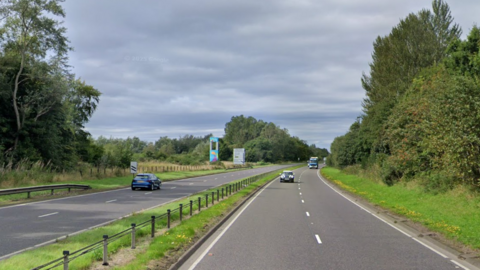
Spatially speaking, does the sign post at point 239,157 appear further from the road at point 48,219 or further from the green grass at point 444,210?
the road at point 48,219

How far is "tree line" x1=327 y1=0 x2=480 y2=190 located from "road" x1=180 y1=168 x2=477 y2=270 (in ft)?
21.0

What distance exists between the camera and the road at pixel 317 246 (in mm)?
9227

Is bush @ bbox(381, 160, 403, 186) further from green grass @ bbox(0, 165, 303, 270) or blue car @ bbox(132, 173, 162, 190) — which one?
green grass @ bbox(0, 165, 303, 270)

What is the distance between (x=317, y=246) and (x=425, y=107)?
→ 21013 millimetres

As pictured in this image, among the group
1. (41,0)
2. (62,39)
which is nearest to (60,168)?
(62,39)

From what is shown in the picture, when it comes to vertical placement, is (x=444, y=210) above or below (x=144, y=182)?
below

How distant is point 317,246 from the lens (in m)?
11.3

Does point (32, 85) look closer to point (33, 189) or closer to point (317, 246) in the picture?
point (33, 189)

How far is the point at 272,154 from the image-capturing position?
7210 inches

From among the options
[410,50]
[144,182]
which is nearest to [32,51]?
[144,182]

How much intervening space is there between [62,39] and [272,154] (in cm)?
14861

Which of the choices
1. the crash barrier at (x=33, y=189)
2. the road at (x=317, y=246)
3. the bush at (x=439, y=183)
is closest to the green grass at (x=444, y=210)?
the bush at (x=439, y=183)

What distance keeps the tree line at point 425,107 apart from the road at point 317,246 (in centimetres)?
639

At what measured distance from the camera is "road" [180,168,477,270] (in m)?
9.23
